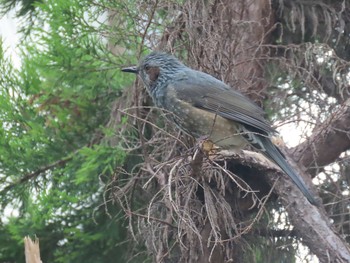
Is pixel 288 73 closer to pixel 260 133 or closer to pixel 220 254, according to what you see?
pixel 260 133

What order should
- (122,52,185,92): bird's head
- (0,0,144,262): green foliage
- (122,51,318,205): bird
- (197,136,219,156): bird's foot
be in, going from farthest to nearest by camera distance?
1. (0,0,144,262): green foliage
2. (122,52,185,92): bird's head
3. (122,51,318,205): bird
4. (197,136,219,156): bird's foot

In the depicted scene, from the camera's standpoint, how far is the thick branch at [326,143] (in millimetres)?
4520

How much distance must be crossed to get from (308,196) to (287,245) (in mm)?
591

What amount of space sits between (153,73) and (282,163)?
77cm

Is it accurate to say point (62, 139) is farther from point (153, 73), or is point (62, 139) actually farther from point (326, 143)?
point (326, 143)

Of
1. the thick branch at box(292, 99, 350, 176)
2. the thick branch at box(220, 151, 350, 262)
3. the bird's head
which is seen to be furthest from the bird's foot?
the thick branch at box(292, 99, 350, 176)

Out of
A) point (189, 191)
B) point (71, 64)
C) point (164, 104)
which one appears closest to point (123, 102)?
point (71, 64)

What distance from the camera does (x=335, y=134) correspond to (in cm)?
479

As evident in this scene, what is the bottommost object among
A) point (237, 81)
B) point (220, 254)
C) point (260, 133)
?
point (220, 254)

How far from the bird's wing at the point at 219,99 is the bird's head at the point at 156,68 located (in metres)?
0.08

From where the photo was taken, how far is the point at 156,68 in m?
4.44

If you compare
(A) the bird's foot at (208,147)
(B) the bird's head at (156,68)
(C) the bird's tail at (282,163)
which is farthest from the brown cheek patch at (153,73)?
(C) the bird's tail at (282,163)

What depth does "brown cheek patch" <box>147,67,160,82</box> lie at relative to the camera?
4.45m

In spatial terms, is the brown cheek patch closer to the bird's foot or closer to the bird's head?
the bird's head
